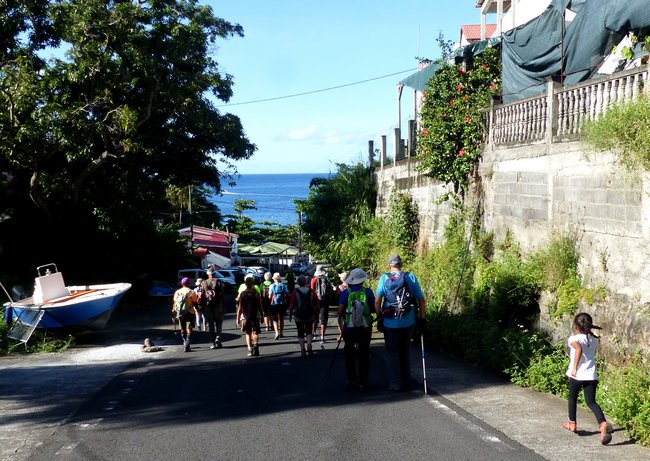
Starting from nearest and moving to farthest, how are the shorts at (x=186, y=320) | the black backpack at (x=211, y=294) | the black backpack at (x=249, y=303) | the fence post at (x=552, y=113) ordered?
the fence post at (x=552, y=113) < the black backpack at (x=249, y=303) < the shorts at (x=186, y=320) < the black backpack at (x=211, y=294)

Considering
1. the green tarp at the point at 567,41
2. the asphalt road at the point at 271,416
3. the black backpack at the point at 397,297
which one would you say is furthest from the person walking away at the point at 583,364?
the green tarp at the point at 567,41

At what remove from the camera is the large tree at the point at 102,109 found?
21234mm

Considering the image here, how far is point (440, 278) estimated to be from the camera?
646 inches

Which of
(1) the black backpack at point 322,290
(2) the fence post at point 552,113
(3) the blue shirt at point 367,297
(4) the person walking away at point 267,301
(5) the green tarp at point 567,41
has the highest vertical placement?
(5) the green tarp at point 567,41

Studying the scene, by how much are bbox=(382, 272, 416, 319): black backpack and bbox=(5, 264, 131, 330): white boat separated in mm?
8582

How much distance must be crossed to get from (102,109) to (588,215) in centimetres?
1619

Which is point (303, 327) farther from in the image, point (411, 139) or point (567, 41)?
point (411, 139)

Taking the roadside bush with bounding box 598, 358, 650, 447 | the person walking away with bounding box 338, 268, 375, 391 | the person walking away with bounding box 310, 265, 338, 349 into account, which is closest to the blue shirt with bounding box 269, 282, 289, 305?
the person walking away with bounding box 310, 265, 338, 349

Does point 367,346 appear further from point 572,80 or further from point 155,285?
point 155,285

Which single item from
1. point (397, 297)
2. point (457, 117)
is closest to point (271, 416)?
point (397, 297)

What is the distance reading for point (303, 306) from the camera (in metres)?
13.5

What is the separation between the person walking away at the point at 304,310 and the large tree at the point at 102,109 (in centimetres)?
1000

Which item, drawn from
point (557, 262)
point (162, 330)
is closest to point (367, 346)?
point (557, 262)

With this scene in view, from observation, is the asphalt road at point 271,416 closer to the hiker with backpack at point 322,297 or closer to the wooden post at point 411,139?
the hiker with backpack at point 322,297
